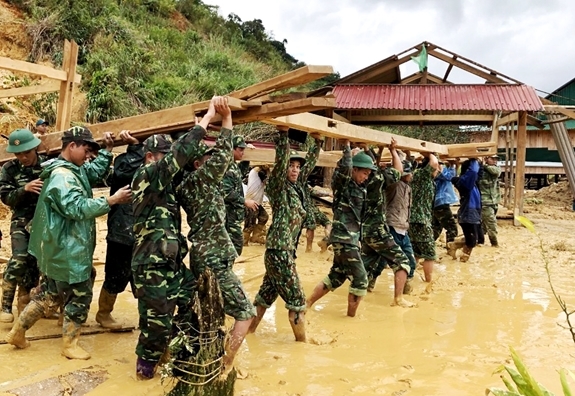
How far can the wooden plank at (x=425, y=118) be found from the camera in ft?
47.6

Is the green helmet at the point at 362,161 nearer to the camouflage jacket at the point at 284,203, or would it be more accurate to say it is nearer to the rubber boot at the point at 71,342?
the camouflage jacket at the point at 284,203

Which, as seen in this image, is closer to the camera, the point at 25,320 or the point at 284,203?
the point at 25,320

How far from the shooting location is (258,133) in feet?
55.9

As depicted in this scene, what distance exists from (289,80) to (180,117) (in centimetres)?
101

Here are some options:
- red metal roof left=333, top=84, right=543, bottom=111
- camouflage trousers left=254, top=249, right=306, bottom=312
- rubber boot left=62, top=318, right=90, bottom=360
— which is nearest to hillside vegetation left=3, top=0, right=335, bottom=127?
red metal roof left=333, top=84, right=543, bottom=111

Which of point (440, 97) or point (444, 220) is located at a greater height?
point (440, 97)

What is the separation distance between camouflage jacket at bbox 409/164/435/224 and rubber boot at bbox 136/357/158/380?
449cm

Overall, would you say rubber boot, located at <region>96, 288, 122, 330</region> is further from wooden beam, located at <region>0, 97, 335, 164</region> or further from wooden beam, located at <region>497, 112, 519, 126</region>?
wooden beam, located at <region>497, 112, 519, 126</region>

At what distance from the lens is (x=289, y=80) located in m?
3.42

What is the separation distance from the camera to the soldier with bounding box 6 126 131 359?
374cm

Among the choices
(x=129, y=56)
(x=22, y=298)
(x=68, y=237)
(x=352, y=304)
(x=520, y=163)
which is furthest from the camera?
(x=129, y=56)

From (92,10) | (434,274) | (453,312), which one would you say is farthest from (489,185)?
(92,10)

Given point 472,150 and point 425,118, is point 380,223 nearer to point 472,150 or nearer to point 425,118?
point 472,150

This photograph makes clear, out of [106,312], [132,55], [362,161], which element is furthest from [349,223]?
[132,55]
